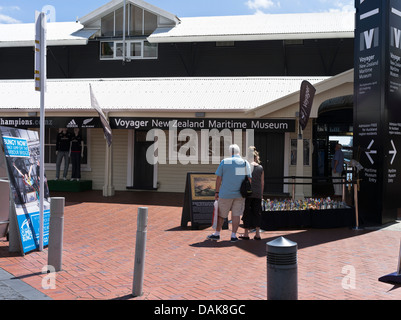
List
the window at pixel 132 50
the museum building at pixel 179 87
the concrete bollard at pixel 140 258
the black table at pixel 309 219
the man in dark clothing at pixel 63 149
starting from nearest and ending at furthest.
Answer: the concrete bollard at pixel 140 258 < the black table at pixel 309 219 < the museum building at pixel 179 87 < the man in dark clothing at pixel 63 149 < the window at pixel 132 50

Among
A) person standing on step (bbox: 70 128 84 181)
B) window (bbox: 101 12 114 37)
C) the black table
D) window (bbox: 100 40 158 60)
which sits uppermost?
window (bbox: 101 12 114 37)

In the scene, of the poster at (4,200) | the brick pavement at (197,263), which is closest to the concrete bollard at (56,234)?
the brick pavement at (197,263)

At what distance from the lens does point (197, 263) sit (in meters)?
6.86

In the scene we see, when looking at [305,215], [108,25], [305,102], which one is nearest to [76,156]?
[108,25]

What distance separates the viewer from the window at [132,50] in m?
20.5

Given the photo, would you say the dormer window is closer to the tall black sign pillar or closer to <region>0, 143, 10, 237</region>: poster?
the tall black sign pillar

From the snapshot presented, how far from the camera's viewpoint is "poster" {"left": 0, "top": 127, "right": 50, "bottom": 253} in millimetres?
7270

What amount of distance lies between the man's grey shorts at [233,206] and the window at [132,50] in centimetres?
1341

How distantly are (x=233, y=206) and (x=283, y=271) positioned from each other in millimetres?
3879

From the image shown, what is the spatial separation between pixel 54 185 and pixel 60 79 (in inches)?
231

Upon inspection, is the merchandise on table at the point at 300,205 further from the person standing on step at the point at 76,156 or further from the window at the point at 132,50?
the window at the point at 132,50

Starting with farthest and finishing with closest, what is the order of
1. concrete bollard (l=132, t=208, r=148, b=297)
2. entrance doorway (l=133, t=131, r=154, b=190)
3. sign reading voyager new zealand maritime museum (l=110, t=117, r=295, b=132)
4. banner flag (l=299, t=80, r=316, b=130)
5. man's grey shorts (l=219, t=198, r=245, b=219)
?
entrance doorway (l=133, t=131, r=154, b=190) → sign reading voyager new zealand maritime museum (l=110, t=117, r=295, b=132) → banner flag (l=299, t=80, r=316, b=130) → man's grey shorts (l=219, t=198, r=245, b=219) → concrete bollard (l=132, t=208, r=148, b=297)

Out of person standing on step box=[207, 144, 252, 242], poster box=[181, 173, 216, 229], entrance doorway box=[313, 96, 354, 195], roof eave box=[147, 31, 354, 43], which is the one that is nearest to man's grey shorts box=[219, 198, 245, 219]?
person standing on step box=[207, 144, 252, 242]

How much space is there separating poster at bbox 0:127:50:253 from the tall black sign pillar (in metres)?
6.61
